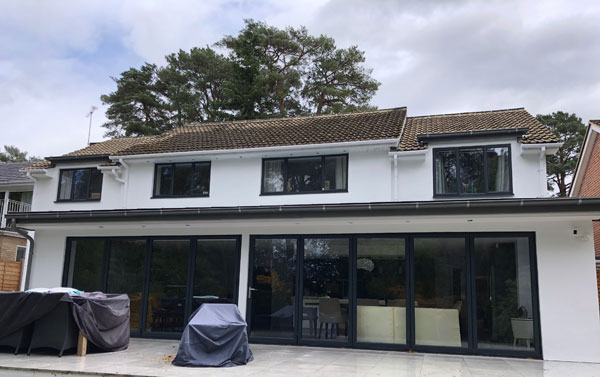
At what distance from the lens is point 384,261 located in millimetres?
10469

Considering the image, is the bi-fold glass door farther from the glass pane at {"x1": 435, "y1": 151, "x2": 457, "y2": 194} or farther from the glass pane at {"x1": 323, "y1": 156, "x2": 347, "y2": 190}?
the glass pane at {"x1": 435, "y1": 151, "x2": 457, "y2": 194}

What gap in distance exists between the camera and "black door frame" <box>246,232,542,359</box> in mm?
9438

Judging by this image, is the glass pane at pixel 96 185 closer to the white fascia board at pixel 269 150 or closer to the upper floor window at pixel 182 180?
the white fascia board at pixel 269 150

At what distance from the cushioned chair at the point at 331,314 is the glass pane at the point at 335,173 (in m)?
2.81

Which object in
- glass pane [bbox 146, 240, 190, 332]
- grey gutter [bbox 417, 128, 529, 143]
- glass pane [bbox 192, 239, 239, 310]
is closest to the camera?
grey gutter [bbox 417, 128, 529, 143]

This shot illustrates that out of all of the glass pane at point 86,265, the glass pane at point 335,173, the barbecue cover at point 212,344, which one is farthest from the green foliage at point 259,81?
the barbecue cover at point 212,344

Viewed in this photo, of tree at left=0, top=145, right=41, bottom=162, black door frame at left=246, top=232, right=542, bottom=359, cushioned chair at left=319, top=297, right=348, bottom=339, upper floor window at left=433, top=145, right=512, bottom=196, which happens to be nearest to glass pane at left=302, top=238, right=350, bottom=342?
cushioned chair at left=319, top=297, right=348, bottom=339

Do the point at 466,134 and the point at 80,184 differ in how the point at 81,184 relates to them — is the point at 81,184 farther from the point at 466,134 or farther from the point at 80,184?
the point at 466,134

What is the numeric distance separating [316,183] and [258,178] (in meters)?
1.64

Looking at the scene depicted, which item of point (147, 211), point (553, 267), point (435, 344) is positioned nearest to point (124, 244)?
point (147, 211)

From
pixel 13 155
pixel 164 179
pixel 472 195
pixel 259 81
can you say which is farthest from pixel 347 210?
pixel 13 155

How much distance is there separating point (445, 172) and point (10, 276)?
51.0 feet

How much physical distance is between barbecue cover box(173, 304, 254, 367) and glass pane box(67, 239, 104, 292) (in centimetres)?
539

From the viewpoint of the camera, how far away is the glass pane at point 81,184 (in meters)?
14.2
